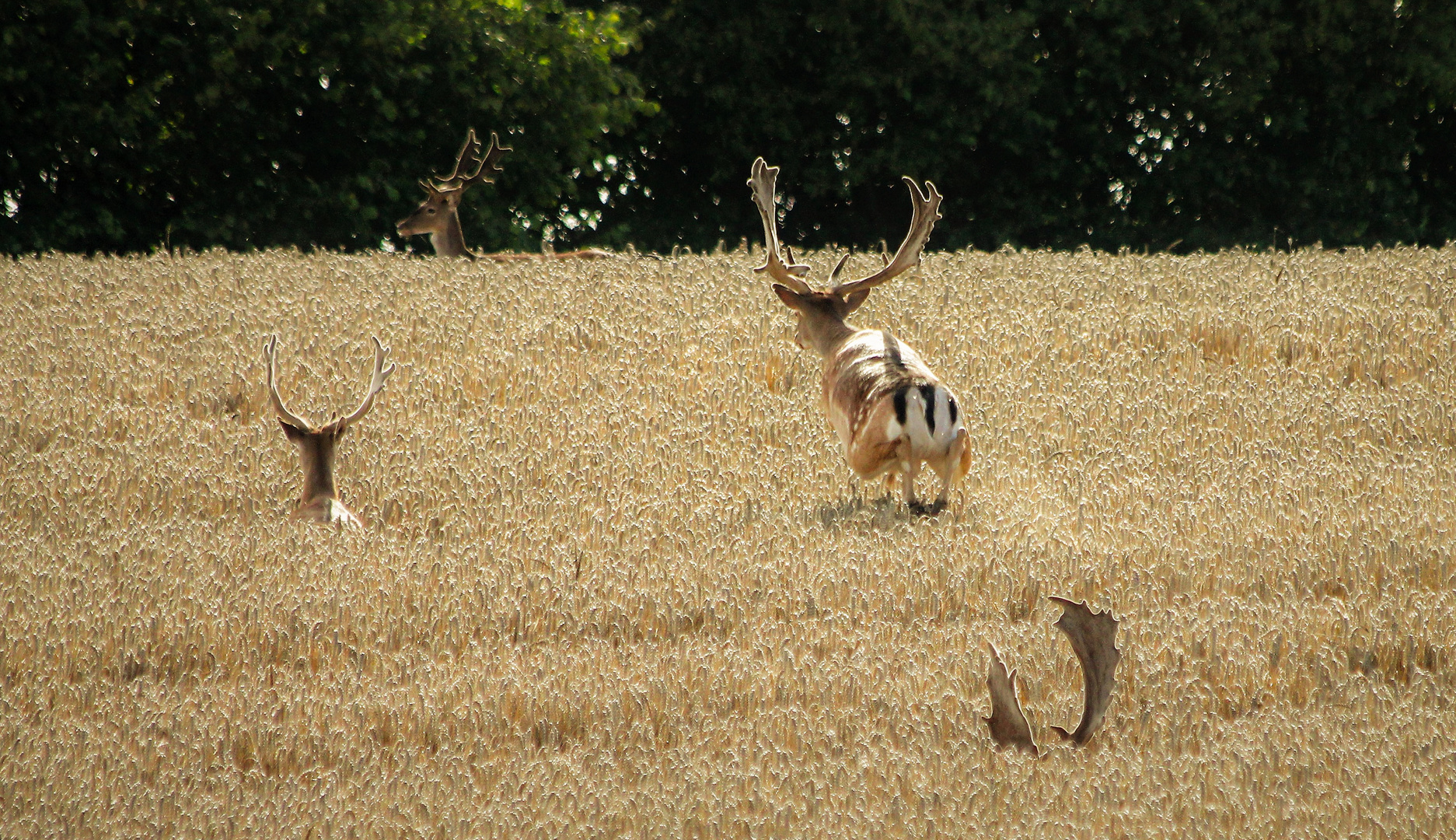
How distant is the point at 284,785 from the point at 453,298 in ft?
25.6

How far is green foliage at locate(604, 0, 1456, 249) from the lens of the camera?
72.7 feet

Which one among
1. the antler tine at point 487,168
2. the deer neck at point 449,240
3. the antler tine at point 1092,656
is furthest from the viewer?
the antler tine at point 487,168

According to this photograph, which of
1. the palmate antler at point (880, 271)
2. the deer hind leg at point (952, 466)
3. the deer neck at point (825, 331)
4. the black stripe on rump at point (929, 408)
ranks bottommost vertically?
the deer hind leg at point (952, 466)

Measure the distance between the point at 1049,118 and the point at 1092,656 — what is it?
19.9m

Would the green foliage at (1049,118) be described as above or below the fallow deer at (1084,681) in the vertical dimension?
above

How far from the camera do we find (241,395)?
958cm

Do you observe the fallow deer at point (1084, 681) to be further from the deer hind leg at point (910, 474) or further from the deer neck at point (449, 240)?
the deer neck at point (449, 240)

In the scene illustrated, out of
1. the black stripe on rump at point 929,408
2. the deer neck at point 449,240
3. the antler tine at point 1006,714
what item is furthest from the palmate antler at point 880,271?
the deer neck at point 449,240

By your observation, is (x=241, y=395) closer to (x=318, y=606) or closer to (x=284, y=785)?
(x=318, y=606)

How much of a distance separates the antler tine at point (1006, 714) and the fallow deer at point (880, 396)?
2575 millimetres

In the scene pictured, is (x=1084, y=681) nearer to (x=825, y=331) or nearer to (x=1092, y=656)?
(x=1092, y=656)

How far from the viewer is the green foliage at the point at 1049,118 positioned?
22172 mm

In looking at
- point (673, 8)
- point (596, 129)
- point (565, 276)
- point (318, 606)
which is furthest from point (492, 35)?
point (318, 606)

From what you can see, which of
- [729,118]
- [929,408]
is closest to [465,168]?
[729,118]
